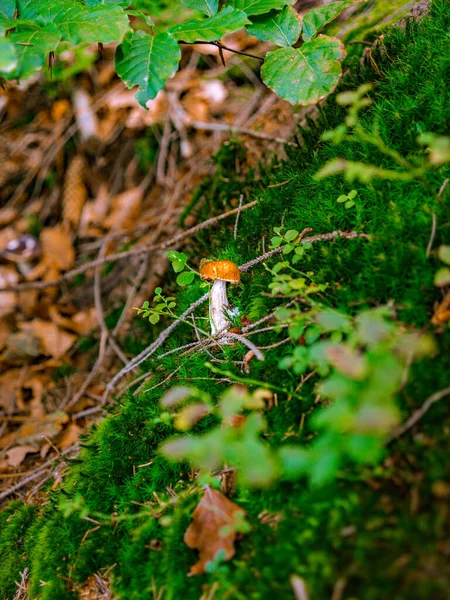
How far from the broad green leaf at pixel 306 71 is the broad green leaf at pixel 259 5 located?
256 mm

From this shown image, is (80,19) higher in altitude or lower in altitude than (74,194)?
higher

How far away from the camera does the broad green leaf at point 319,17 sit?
2.61 m

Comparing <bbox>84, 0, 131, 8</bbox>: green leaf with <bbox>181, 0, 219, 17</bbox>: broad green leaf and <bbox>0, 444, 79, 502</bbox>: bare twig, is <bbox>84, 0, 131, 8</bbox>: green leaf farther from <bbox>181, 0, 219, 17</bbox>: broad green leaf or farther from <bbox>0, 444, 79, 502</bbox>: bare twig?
<bbox>0, 444, 79, 502</bbox>: bare twig

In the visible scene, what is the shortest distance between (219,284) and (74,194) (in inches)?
144

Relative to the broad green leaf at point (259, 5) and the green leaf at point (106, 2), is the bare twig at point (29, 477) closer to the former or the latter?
the green leaf at point (106, 2)

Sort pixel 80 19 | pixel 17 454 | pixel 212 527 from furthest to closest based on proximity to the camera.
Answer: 1. pixel 17 454
2. pixel 80 19
3. pixel 212 527

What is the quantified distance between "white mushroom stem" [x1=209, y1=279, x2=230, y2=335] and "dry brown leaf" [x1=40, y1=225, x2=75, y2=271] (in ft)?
9.62

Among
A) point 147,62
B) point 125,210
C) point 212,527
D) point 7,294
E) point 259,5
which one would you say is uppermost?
point 259,5

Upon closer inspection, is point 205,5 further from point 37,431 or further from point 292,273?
point 37,431

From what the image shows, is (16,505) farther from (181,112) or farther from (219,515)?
(181,112)

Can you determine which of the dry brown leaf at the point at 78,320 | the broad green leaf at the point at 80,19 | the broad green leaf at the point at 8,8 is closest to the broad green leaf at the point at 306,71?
the broad green leaf at the point at 80,19

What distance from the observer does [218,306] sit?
2.50m

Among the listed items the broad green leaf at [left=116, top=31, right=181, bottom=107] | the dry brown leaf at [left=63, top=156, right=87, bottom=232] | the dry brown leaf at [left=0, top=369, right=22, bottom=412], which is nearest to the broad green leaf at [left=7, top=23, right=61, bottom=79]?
the broad green leaf at [left=116, top=31, right=181, bottom=107]

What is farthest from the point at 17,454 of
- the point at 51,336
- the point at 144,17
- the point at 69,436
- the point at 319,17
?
the point at 319,17
